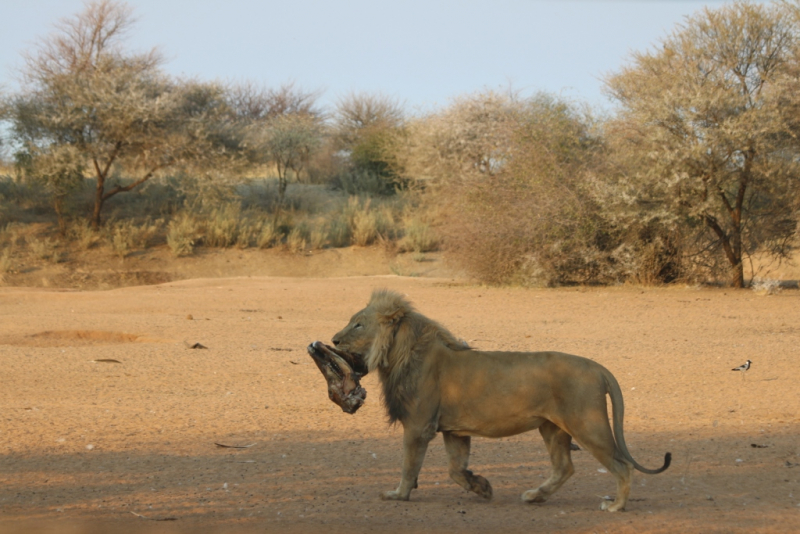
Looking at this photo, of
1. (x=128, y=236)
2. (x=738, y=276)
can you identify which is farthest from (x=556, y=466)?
(x=128, y=236)

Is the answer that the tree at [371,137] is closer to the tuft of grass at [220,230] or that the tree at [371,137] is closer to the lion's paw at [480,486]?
the tuft of grass at [220,230]

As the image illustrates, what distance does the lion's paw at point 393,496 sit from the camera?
5602 millimetres

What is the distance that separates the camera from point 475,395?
5.59m

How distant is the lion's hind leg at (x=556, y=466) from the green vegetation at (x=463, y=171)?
47.5 ft

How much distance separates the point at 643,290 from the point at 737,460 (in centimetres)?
1430

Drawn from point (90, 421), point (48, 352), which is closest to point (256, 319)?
point (48, 352)

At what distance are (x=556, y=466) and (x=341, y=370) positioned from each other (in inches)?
64.3

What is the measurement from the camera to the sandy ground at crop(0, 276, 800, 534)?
17.5 feet

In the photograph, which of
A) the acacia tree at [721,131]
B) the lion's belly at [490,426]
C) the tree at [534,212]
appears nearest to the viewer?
the lion's belly at [490,426]

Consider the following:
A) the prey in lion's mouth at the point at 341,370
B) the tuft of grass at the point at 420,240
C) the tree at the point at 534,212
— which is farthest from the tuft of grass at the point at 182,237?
the prey in lion's mouth at the point at 341,370

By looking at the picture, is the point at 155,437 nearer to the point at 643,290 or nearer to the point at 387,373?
the point at 387,373

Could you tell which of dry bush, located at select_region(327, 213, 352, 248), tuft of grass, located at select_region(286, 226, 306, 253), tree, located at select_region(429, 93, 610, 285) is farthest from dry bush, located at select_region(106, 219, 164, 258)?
tree, located at select_region(429, 93, 610, 285)

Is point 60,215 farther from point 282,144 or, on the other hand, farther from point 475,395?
point 475,395

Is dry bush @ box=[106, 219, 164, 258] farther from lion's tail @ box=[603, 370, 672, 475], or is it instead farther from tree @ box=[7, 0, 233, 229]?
lion's tail @ box=[603, 370, 672, 475]
